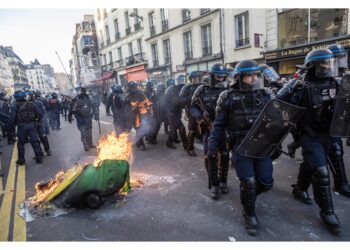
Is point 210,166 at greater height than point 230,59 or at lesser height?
lesser

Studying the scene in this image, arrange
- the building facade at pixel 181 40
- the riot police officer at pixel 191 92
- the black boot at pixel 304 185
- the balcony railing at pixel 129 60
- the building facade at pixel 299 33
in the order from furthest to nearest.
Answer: the balcony railing at pixel 129 60 → the building facade at pixel 181 40 → the building facade at pixel 299 33 → the riot police officer at pixel 191 92 → the black boot at pixel 304 185

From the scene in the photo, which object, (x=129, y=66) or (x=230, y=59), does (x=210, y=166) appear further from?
(x=129, y=66)

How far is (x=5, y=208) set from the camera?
396cm

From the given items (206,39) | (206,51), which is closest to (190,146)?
(206,51)

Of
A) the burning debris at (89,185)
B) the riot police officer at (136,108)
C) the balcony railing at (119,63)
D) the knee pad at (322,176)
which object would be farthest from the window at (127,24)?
the knee pad at (322,176)

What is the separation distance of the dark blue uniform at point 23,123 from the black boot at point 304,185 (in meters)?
5.57

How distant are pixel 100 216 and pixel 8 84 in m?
95.3

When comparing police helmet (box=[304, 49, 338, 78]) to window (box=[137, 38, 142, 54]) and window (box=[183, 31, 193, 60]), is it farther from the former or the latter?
window (box=[137, 38, 142, 54])

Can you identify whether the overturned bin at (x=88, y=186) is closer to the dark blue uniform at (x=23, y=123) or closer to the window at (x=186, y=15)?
the dark blue uniform at (x=23, y=123)

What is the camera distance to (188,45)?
20828 millimetres

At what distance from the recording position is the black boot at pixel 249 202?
291 centimetres
